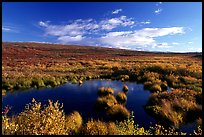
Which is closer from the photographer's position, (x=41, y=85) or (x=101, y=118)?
(x=101, y=118)

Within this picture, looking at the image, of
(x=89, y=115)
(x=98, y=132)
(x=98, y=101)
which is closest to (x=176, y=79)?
(x=98, y=101)

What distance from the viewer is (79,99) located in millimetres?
18938

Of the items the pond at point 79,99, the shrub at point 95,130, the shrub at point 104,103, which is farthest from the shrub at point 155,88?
the shrub at point 95,130

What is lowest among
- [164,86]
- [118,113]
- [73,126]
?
[118,113]

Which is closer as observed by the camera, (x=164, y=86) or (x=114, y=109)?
(x=114, y=109)

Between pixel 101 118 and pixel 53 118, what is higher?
pixel 53 118

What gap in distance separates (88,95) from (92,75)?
36.9ft

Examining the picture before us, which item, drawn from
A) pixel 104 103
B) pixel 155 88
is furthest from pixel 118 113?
pixel 155 88

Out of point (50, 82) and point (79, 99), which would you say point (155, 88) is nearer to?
point (79, 99)

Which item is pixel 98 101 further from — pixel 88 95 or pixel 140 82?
pixel 140 82

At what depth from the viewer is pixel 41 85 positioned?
24.1 metres

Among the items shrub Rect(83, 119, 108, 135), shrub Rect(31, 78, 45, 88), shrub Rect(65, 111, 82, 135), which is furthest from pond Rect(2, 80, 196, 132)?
shrub Rect(83, 119, 108, 135)

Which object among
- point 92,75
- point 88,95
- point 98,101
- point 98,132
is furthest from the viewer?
point 92,75

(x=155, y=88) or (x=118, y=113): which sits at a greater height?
(x=155, y=88)
